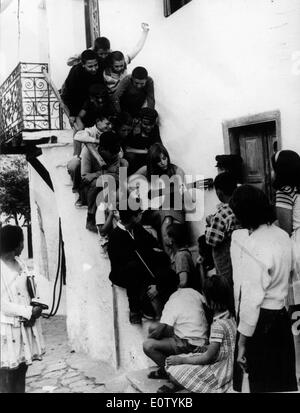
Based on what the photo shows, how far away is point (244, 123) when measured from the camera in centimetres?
540

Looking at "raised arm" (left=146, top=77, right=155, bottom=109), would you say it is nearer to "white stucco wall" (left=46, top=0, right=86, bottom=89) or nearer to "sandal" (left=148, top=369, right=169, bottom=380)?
"white stucco wall" (left=46, top=0, right=86, bottom=89)

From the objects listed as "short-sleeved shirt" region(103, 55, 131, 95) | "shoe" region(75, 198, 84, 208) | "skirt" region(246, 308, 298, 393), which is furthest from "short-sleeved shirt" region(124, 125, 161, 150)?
"skirt" region(246, 308, 298, 393)

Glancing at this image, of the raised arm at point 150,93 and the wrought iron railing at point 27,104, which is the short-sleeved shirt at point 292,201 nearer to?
the raised arm at point 150,93

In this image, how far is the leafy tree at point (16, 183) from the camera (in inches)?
306

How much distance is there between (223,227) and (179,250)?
2.88ft

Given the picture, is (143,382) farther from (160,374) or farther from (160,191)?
(160,191)

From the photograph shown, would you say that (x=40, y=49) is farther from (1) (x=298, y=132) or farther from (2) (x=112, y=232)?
(1) (x=298, y=132)

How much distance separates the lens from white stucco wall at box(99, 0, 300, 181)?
4.85 meters

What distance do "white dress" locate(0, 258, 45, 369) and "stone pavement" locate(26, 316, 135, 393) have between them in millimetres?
1159

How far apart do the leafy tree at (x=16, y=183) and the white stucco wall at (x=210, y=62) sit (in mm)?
2579

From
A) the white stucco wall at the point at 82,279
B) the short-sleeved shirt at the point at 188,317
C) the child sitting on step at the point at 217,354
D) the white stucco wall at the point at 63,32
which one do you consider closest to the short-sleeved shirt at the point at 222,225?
the child sitting on step at the point at 217,354

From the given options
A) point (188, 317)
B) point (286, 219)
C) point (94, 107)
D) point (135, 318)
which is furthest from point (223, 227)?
point (94, 107)
